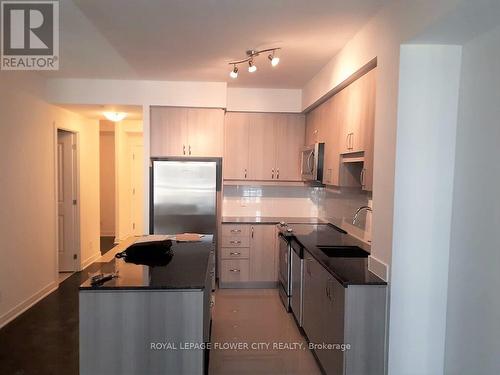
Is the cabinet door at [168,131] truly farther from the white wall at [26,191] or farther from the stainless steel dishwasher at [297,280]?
the stainless steel dishwasher at [297,280]

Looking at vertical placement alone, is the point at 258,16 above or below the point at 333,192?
above

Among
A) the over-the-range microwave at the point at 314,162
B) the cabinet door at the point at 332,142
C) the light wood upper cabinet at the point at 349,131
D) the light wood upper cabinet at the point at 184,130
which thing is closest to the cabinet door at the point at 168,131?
the light wood upper cabinet at the point at 184,130

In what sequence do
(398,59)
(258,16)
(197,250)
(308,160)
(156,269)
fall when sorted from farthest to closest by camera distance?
(308,160) < (197,250) < (258,16) < (156,269) < (398,59)

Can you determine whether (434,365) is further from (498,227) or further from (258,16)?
(258,16)

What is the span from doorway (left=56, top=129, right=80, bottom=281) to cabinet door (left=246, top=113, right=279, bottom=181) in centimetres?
256

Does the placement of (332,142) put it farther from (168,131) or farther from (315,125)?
(168,131)

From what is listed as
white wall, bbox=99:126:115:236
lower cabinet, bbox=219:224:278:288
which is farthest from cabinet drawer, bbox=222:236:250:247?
white wall, bbox=99:126:115:236

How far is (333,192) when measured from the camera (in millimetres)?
4414

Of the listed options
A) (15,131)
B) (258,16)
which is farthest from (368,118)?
(15,131)

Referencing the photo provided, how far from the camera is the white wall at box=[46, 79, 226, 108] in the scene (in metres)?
4.30

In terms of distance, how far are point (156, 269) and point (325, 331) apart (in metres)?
1.29

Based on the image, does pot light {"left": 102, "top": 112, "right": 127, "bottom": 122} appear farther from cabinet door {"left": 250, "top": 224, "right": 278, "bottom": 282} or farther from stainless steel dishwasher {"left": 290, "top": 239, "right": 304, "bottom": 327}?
stainless steel dishwasher {"left": 290, "top": 239, "right": 304, "bottom": 327}

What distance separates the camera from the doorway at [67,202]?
508cm

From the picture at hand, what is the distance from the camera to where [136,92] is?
14.3 ft
